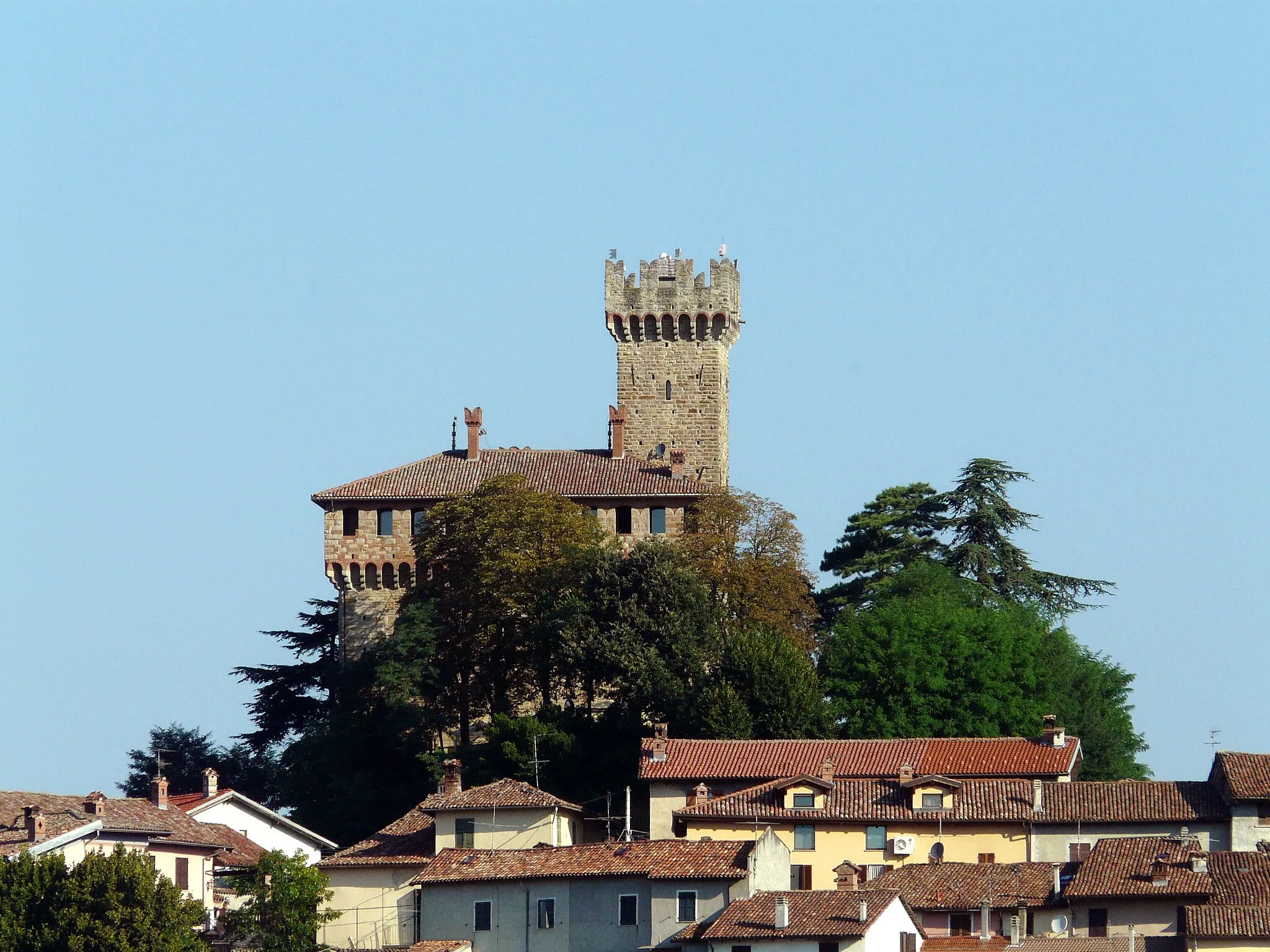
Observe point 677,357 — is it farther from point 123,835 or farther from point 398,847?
point 123,835

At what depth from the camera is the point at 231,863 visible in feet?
250

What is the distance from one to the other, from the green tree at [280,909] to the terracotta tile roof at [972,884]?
13.1 m

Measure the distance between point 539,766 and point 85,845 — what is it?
43.3ft

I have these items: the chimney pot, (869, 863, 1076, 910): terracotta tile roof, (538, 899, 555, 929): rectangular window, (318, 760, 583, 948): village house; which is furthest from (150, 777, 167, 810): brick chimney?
(869, 863, 1076, 910): terracotta tile roof

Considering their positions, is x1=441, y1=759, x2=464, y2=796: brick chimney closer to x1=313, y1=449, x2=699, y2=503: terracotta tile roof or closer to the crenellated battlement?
x1=313, y1=449, x2=699, y2=503: terracotta tile roof

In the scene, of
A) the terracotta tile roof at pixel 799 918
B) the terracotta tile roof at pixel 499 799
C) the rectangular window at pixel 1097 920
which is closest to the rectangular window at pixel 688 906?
the terracotta tile roof at pixel 799 918

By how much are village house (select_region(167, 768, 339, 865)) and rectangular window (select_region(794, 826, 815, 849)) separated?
553 inches

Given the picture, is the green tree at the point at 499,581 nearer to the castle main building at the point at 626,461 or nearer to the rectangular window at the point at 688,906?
the castle main building at the point at 626,461

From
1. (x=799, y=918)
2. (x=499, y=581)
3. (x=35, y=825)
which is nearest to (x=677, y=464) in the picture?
(x=499, y=581)

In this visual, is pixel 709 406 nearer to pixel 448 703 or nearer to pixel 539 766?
pixel 448 703

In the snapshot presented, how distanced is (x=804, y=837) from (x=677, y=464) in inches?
979

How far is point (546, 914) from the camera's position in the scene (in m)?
68.8

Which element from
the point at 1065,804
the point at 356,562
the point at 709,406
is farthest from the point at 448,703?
the point at 1065,804

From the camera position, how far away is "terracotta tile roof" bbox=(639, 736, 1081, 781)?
74.6 metres
